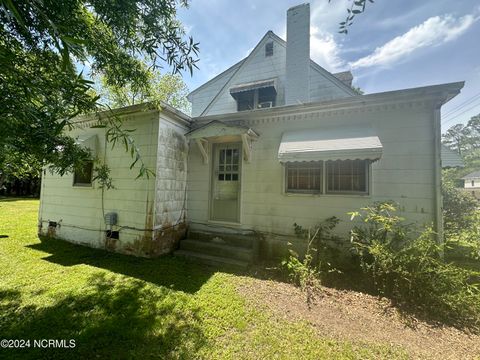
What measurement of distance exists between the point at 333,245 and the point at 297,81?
6583mm

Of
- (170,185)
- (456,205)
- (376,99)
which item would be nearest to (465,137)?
(456,205)

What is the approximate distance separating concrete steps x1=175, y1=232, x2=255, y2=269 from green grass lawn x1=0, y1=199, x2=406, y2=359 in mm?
428

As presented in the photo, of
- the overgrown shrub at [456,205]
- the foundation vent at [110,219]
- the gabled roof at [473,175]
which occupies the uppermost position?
the gabled roof at [473,175]

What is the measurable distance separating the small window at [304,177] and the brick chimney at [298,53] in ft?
12.8

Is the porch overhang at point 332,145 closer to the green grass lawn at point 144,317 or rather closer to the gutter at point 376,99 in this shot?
the gutter at point 376,99

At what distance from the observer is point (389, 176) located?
492 centimetres

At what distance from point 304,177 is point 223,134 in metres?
2.57

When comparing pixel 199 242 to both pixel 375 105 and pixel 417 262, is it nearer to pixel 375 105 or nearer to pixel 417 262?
pixel 417 262

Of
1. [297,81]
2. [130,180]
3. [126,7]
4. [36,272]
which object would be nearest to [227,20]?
[126,7]

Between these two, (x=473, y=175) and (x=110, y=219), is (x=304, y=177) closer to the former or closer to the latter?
(x=110, y=219)

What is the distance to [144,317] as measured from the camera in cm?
320

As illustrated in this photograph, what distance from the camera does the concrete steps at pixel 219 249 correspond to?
209 inches

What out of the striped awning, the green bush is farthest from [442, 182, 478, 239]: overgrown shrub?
the striped awning

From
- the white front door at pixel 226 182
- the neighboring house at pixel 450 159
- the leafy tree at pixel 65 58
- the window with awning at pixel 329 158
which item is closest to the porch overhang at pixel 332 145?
the window with awning at pixel 329 158
